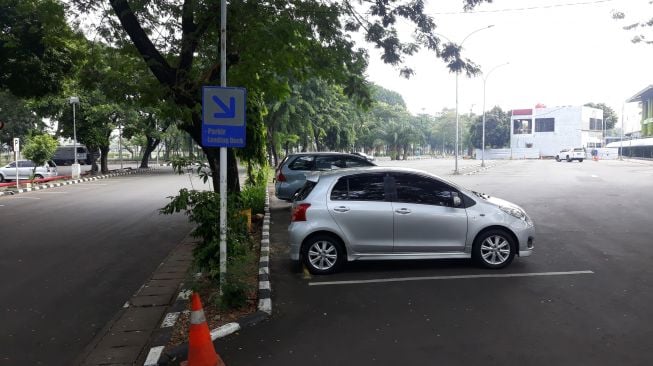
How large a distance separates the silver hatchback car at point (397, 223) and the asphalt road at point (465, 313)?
0.29m

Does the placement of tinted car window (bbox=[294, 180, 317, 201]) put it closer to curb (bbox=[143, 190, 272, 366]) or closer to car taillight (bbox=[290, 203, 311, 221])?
car taillight (bbox=[290, 203, 311, 221])

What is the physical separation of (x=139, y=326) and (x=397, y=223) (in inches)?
142

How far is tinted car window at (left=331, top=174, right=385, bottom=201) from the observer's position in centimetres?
724

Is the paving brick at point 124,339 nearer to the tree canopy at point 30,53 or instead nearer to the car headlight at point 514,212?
the car headlight at point 514,212

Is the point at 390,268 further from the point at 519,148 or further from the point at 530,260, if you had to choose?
the point at 519,148

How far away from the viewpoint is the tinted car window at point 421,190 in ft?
23.8

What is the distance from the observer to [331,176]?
739 centimetres

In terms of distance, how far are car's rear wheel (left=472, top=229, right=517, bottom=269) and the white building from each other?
68.1 meters

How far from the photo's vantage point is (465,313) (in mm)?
5527

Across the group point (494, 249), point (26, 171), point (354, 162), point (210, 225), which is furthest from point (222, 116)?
point (26, 171)

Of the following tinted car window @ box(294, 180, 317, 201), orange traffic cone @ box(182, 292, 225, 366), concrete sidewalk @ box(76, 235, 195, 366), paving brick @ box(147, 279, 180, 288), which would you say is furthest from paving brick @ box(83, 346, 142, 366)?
tinted car window @ box(294, 180, 317, 201)

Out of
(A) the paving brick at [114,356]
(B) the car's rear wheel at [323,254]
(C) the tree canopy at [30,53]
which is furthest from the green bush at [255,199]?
(A) the paving brick at [114,356]

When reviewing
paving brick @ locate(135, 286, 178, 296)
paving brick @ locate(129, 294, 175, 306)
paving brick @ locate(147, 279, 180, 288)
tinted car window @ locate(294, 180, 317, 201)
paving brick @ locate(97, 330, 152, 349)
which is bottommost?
paving brick @ locate(97, 330, 152, 349)

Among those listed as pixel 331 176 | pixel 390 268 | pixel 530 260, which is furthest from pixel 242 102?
pixel 530 260
